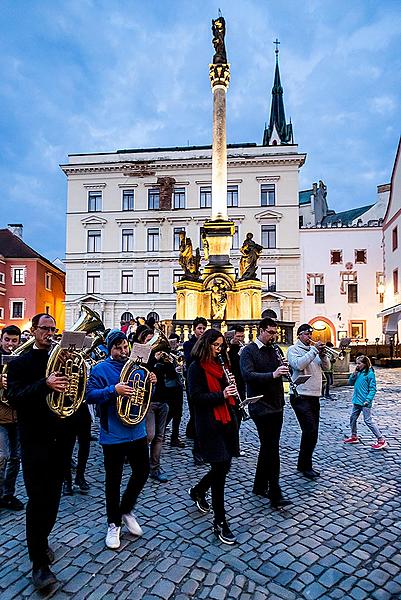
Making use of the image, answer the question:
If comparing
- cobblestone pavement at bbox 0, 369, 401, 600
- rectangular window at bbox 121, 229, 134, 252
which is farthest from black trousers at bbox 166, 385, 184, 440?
rectangular window at bbox 121, 229, 134, 252

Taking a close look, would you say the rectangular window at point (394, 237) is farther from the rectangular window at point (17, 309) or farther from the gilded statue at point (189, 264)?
the rectangular window at point (17, 309)

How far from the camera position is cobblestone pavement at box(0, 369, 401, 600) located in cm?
380

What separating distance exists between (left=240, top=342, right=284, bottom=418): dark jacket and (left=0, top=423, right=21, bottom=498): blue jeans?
8.87ft

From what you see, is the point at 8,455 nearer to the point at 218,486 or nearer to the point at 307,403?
the point at 218,486

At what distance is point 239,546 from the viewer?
14.6 feet

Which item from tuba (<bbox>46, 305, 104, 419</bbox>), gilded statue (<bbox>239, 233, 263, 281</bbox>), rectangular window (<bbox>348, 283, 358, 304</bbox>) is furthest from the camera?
rectangular window (<bbox>348, 283, 358, 304</bbox>)

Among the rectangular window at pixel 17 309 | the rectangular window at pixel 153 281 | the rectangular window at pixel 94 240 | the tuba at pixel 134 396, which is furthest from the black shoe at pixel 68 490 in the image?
the rectangular window at pixel 17 309

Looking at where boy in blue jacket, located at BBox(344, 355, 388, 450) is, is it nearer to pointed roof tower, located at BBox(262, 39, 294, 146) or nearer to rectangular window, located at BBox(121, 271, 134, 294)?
rectangular window, located at BBox(121, 271, 134, 294)

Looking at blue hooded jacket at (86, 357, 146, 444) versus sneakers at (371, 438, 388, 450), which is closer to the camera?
blue hooded jacket at (86, 357, 146, 444)

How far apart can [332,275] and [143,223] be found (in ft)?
57.5

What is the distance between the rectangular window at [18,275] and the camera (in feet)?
144

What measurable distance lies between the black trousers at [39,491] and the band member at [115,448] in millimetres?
628

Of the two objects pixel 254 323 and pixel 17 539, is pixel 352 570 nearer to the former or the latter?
pixel 17 539

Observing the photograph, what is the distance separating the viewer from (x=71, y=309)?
42500 millimetres
